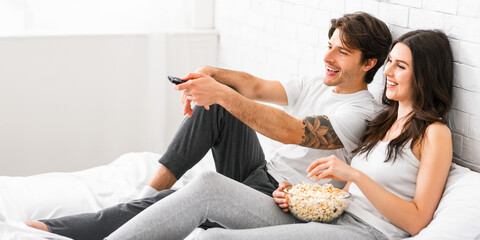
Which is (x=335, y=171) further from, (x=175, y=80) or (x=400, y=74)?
(x=175, y=80)

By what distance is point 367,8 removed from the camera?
224 centimetres

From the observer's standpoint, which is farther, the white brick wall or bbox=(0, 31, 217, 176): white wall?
bbox=(0, 31, 217, 176): white wall

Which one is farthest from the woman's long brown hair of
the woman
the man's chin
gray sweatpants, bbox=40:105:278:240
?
gray sweatpants, bbox=40:105:278:240

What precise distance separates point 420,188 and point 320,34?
106 cm

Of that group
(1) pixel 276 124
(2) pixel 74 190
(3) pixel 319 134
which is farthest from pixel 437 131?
(2) pixel 74 190

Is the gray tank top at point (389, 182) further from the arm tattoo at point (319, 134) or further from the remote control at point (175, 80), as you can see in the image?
the remote control at point (175, 80)

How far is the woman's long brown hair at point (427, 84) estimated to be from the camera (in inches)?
69.9

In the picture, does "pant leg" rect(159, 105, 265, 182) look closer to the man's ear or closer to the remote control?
the remote control

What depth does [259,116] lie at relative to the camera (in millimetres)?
1940

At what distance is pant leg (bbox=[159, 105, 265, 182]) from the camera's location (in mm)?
2146

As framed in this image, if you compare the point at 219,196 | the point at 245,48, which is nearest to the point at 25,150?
the point at 245,48

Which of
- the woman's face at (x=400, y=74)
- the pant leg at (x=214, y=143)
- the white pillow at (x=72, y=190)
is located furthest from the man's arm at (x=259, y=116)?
the white pillow at (x=72, y=190)

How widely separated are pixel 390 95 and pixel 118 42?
2009mm

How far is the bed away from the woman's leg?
0.23 metres
